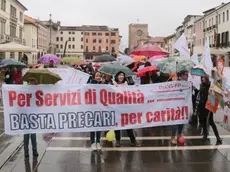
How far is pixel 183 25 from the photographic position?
289ft

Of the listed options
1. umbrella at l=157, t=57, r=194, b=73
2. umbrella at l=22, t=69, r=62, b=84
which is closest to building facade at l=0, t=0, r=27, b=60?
umbrella at l=157, t=57, r=194, b=73

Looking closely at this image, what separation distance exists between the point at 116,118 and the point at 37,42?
264 ft

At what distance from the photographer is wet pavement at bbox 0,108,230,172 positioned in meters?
6.11

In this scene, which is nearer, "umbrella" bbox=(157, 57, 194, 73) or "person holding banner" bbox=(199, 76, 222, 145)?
"umbrella" bbox=(157, 57, 194, 73)

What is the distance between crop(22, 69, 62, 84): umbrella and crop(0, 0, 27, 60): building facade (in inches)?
1795

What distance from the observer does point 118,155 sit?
6902 mm

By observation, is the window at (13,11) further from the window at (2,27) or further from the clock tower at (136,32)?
the clock tower at (136,32)

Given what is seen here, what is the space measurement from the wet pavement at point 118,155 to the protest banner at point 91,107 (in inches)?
22.3

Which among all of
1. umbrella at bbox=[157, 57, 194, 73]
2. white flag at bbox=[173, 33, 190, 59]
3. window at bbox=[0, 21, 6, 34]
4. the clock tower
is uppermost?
the clock tower

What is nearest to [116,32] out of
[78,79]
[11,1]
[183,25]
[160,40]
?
[160,40]

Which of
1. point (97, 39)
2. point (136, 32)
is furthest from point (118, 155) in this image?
point (136, 32)

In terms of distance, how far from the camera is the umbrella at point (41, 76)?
21.4 feet

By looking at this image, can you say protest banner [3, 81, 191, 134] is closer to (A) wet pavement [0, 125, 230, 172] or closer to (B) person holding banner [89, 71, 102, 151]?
(B) person holding banner [89, 71, 102, 151]

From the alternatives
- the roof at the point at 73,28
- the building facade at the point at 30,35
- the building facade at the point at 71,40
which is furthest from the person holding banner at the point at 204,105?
the roof at the point at 73,28
